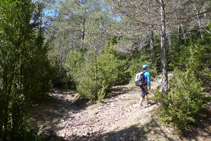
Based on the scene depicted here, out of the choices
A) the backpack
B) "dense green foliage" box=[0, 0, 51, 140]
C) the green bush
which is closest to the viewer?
"dense green foliage" box=[0, 0, 51, 140]

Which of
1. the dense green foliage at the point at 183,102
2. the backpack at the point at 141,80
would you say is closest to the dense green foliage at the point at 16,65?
the dense green foliage at the point at 183,102

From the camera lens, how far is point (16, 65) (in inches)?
125

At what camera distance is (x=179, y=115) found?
10.7 ft

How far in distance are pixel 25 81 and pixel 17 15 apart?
5.04 ft

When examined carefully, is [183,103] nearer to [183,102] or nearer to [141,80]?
[183,102]

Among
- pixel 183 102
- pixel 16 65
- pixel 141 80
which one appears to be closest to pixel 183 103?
pixel 183 102

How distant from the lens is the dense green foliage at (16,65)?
2975 millimetres

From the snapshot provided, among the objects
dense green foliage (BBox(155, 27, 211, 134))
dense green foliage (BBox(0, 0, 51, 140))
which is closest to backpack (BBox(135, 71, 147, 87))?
dense green foliage (BBox(155, 27, 211, 134))

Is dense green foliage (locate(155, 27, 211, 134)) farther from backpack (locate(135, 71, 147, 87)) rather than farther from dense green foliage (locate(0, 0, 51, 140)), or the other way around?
dense green foliage (locate(0, 0, 51, 140))

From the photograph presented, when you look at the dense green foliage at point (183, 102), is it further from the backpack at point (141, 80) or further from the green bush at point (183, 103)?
the backpack at point (141, 80)

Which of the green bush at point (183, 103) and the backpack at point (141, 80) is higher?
the backpack at point (141, 80)

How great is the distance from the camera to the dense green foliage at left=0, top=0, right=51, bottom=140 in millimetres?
2975

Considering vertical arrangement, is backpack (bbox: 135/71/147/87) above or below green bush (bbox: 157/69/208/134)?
above

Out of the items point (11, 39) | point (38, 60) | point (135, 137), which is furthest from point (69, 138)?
point (11, 39)
